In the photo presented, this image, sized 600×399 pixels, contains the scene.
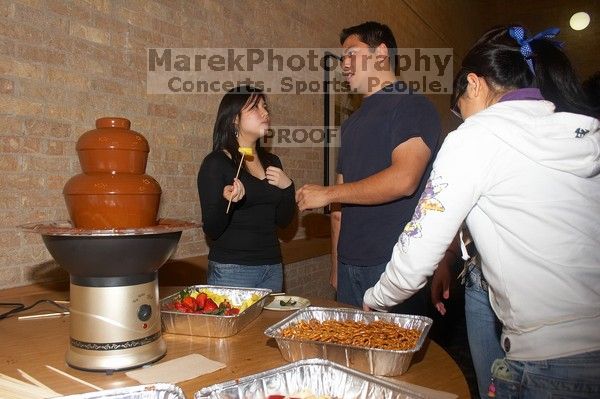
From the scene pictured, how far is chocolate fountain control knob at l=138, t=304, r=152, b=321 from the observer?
128 cm

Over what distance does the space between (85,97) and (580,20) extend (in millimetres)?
9907

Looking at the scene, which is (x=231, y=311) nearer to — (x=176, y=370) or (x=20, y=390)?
(x=176, y=370)

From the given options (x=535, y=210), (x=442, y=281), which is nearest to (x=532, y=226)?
(x=535, y=210)

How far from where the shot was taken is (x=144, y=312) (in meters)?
1.29

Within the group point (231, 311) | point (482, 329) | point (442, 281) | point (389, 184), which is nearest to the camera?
point (231, 311)

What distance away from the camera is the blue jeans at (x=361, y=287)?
90.7 inches

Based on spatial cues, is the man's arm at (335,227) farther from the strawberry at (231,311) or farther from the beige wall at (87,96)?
the strawberry at (231,311)

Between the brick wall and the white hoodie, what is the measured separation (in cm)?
196

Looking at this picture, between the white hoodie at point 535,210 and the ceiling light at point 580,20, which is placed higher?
the ceiling light at point 580,20

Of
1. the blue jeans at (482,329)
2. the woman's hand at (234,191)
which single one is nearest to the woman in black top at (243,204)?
the woman's hand at (234,191)

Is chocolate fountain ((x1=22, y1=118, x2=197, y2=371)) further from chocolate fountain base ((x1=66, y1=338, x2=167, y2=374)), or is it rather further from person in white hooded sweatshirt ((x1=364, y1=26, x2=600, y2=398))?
person in white hooded sweatshirt ((x1=364, y1=26, x2=600, y2=398))

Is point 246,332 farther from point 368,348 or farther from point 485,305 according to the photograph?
point 485,305

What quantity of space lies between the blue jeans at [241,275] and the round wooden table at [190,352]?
2.85ft

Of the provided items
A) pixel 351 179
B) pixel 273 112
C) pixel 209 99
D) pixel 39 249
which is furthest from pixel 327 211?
pixel 39 249
